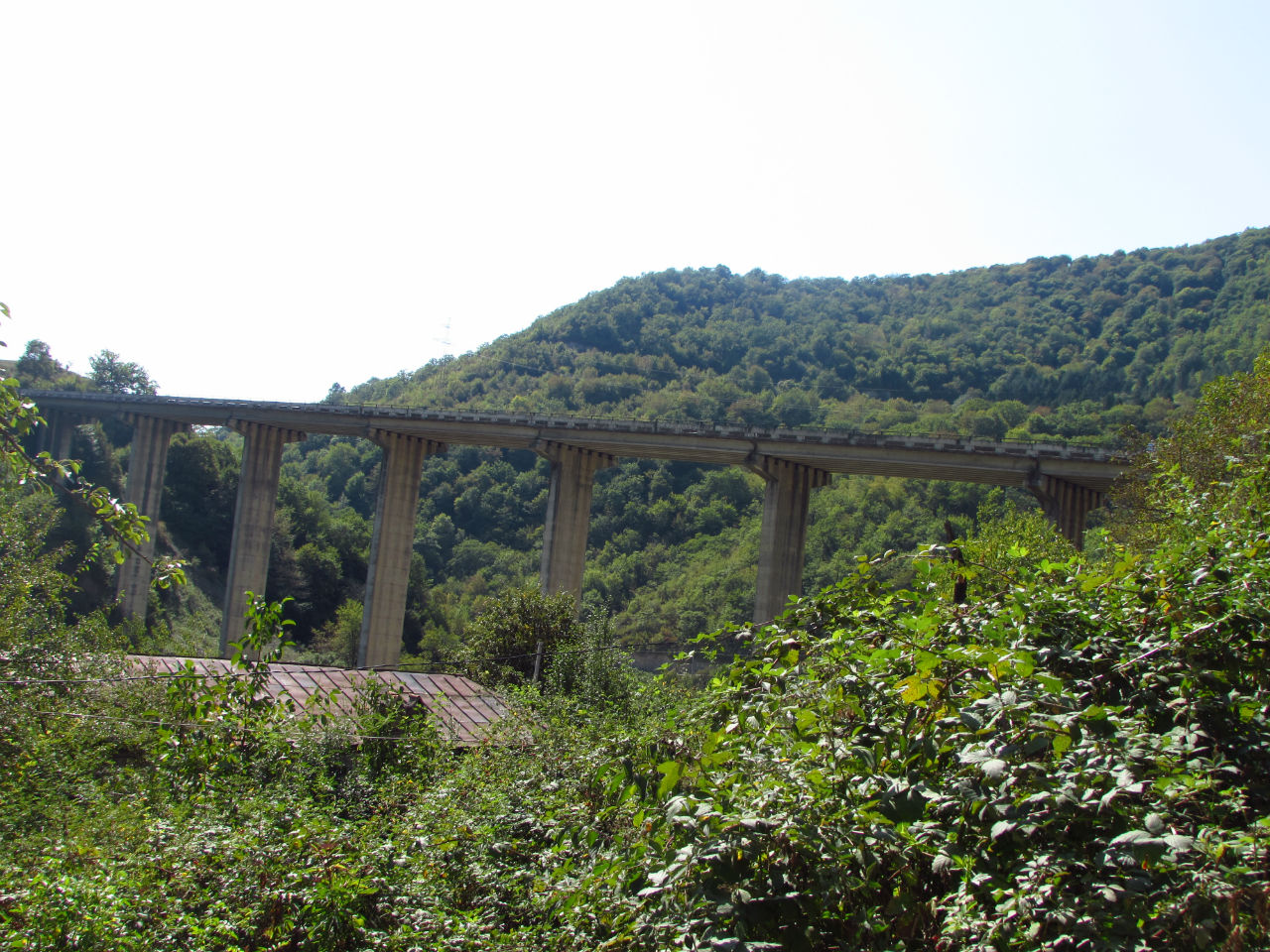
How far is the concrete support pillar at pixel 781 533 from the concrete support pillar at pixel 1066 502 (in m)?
10.8

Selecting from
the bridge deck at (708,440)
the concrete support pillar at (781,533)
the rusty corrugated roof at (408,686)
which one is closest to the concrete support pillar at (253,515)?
the bridge deck at (708,440)

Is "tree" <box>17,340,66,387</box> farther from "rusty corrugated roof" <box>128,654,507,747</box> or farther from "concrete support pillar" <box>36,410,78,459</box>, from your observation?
"rusty corrugated roof" <box>128,654,507,747</box>

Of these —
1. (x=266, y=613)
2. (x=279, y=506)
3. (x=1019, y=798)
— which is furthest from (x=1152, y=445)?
(x=279, y=506)

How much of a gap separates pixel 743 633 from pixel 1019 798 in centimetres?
233

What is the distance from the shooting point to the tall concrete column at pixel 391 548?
5375 cm

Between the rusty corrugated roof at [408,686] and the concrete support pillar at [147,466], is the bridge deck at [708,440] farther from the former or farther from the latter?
the rusty corrugated roof at [408,686]

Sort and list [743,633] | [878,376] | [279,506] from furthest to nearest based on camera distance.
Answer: [878,376] < [279,506] < [743,633]

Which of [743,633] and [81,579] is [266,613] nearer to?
[743,633]

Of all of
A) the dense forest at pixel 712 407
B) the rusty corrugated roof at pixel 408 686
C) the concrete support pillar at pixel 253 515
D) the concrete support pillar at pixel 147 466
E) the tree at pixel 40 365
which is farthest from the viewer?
the tree at pixel 40 365

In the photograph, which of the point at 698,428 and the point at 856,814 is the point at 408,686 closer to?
the point at 856,814

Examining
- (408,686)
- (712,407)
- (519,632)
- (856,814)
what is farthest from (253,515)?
(856,814)

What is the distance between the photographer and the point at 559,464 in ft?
176

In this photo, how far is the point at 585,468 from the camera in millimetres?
54875

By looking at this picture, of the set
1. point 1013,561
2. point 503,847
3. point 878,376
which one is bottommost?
point 503,847
